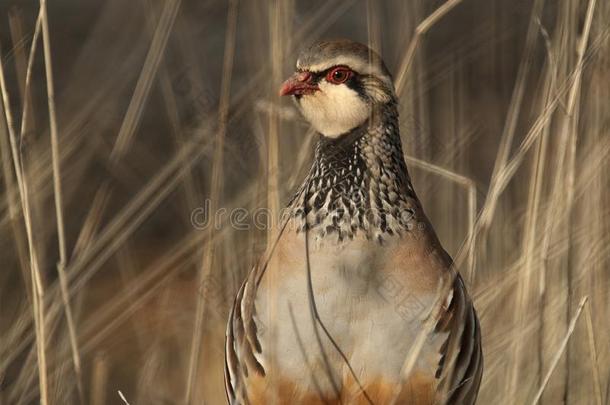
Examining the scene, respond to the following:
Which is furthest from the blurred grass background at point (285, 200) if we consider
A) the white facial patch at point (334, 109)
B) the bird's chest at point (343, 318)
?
the bird's chest at point (343, 318)

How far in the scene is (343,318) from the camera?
3178 mm

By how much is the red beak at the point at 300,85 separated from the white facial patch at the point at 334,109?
0.06 ft

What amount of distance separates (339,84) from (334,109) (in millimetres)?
73

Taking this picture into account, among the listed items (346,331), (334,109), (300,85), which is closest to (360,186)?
(334,109)

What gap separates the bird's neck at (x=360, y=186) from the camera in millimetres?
3311

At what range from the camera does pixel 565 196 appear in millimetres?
3221

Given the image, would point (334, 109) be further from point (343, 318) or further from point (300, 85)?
point (343, 318)

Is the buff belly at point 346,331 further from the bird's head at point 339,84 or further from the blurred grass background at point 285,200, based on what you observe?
the bird's head at point 339,84

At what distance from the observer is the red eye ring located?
3.37 m

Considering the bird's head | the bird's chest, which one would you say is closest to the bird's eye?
the bird's head

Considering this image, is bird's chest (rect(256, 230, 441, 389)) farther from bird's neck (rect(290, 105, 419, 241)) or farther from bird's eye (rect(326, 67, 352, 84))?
bird's eye (rect(326, 67, 352, 84))

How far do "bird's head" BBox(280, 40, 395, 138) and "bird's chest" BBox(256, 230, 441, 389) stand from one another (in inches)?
16.2

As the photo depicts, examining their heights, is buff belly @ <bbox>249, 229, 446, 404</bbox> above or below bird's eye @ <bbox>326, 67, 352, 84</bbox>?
below

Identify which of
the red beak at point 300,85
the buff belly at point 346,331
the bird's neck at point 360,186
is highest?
the red beak at point 300,85
